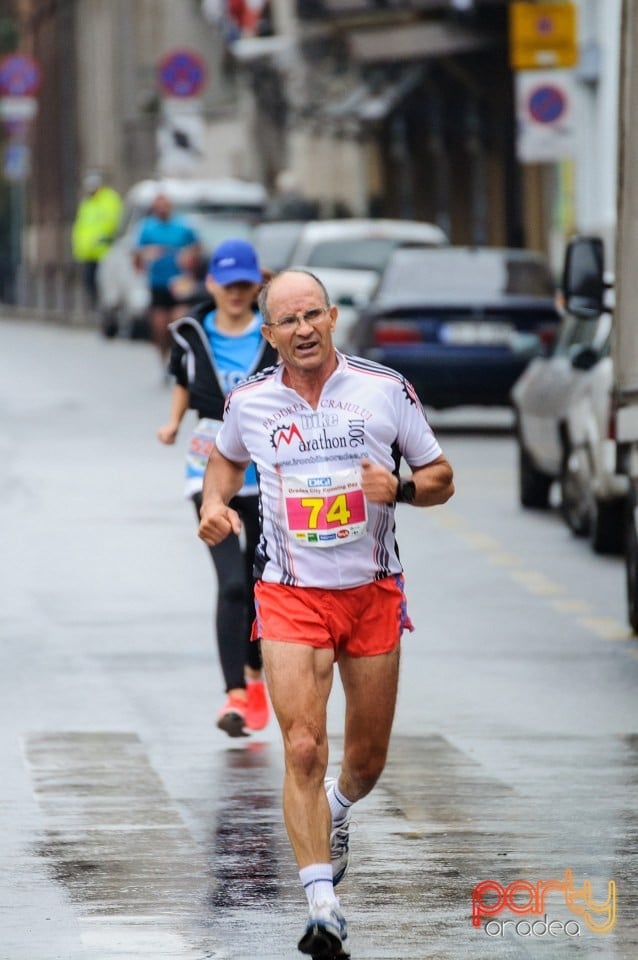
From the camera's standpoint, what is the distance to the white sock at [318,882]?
6758 mm

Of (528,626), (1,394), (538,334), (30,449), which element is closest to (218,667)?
(528,626)

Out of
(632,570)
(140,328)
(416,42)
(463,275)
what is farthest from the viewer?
(416,42)

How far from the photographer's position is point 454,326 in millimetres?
23984

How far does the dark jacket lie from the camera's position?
1066 centimetres

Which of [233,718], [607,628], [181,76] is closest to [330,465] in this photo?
[233,718]

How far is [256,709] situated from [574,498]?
6910 mm

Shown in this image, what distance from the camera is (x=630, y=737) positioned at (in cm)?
1032

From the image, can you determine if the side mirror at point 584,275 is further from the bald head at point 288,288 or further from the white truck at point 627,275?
the bald head at point 288,288

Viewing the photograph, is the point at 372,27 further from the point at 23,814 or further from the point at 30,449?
the point at 23,814

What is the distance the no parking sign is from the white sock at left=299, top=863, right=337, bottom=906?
21.4 m

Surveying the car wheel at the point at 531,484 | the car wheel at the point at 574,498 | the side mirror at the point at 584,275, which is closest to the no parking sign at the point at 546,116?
the car wheel at the point at 531,484

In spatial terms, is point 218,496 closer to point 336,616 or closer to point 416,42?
point 336,616

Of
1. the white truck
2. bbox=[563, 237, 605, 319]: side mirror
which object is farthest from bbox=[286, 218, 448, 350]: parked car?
the white truck

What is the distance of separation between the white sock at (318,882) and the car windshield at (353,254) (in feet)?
74.8
